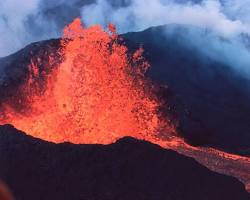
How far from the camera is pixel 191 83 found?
1873 inches

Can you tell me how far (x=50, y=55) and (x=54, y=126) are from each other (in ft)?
19.2

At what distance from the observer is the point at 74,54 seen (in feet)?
77.3

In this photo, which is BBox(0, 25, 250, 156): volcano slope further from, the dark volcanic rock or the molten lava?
the dark volcanic rock

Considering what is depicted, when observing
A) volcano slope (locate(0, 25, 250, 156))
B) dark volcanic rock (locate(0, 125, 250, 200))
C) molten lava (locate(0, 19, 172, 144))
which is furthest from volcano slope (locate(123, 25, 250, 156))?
dark volcanic rock (locate(0, 125, 250, 200))

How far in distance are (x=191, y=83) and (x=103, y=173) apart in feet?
105

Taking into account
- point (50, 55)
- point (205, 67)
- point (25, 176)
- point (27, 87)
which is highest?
point (205, 67)

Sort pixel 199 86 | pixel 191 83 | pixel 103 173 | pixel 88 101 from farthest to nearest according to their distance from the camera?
pixel 199 86 → pixel 191 83 → pixel 88 101 → pixel 103 173

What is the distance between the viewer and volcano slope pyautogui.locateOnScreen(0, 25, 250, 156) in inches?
974

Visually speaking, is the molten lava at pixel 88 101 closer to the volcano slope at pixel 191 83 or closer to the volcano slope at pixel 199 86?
the volcano slope at pixel 191 83

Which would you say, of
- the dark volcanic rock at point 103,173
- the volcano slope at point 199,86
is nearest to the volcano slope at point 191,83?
the volcano slope at point 199,86

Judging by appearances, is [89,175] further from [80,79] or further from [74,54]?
[74,54]

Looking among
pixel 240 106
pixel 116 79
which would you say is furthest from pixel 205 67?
pixel 116 79

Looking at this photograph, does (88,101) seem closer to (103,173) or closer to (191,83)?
(103,173)

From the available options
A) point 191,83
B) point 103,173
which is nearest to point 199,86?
point 191,83
